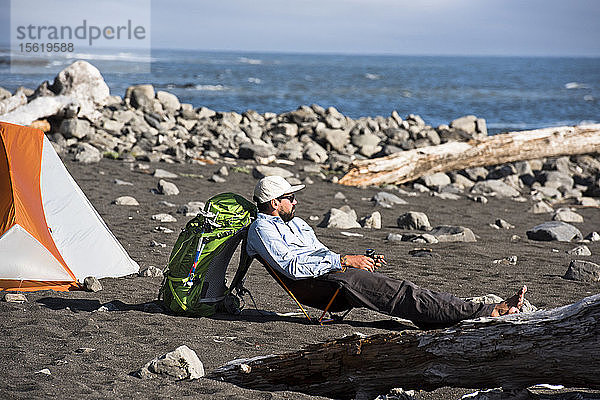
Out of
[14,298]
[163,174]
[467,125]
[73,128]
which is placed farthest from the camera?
A: [467,125]

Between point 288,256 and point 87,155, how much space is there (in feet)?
32.2

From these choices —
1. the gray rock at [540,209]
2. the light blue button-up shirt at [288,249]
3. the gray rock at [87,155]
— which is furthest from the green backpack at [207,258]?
the gray rock at [87,155]

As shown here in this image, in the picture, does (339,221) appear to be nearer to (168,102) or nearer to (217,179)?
(217,179)

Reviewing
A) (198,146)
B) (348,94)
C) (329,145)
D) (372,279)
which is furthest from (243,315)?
(348,94)

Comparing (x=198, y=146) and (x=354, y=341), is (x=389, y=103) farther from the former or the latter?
(x=354, y=341)

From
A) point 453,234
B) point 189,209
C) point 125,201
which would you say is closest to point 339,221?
point 453,234

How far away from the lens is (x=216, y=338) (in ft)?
18.7

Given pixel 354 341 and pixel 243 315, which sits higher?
pixel 354 341

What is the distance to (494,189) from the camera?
1484 centimetres

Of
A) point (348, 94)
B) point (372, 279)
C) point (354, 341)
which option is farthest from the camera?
point (348, 94)

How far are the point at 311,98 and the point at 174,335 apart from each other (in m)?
45.1

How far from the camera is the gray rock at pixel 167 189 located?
40.4 ft

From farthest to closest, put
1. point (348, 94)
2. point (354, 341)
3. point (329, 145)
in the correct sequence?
Result: point (348, 94), point (329, 145), point (354, 341)

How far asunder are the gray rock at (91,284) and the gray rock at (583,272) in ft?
16.3
